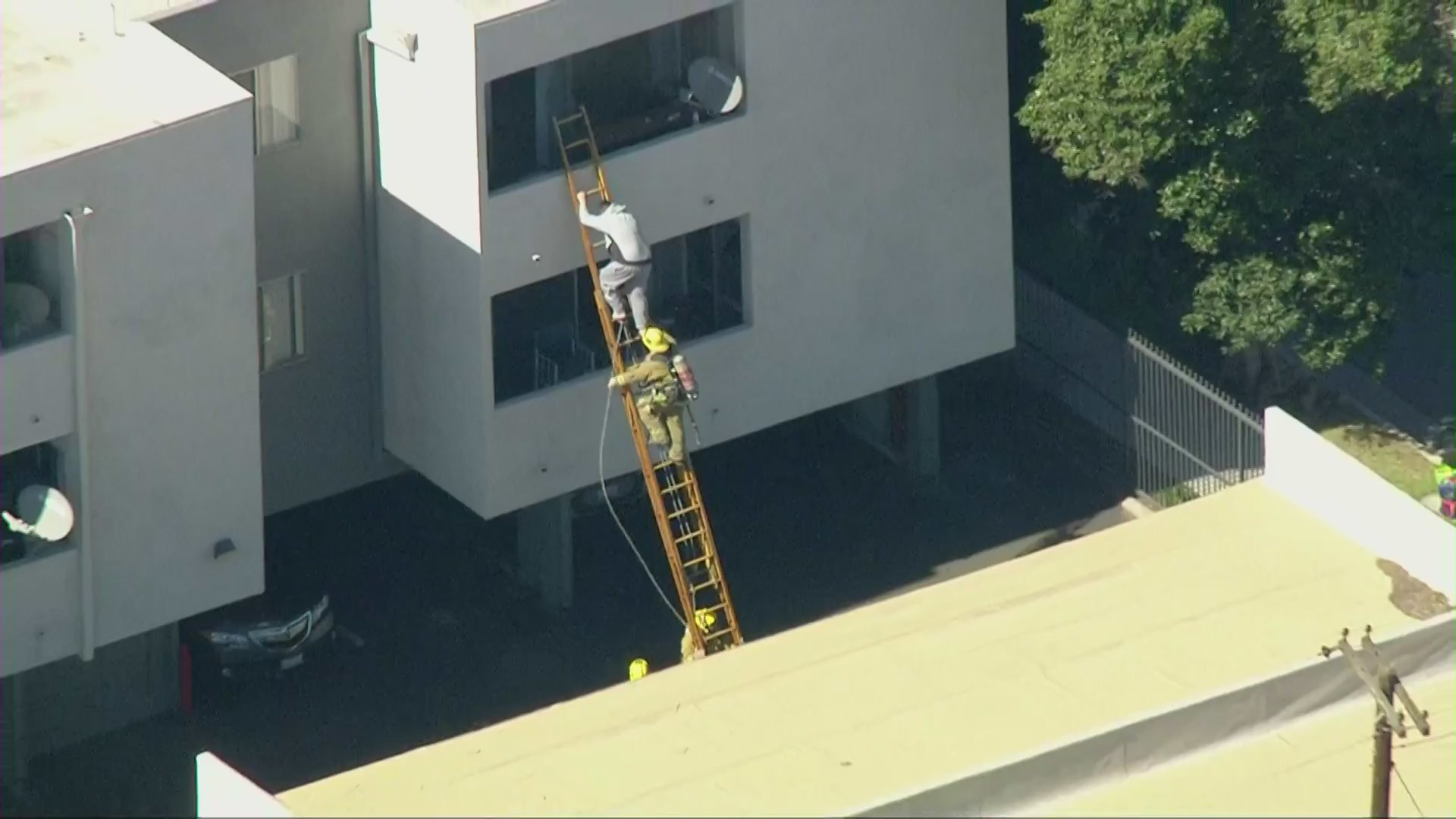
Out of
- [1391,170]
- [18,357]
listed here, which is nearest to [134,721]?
[18,357]

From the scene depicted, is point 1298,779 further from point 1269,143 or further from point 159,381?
point 1269,143

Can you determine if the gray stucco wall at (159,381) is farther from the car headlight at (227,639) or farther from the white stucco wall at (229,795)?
the white stucco wall at (229,795)

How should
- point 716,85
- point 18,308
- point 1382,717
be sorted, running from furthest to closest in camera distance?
point 716,85 < point 18,308 < point 1382,717

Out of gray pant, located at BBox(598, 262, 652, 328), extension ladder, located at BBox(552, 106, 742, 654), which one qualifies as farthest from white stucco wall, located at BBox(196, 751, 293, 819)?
gray pant, located at BBox(598, 262, 652, 328)

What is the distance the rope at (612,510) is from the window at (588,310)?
60 cm

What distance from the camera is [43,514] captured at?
34219 mm

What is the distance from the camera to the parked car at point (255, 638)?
126ft

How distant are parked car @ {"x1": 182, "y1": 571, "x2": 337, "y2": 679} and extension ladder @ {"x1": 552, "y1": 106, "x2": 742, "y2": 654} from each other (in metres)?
4.12

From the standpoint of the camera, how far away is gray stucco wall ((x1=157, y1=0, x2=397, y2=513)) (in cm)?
3647

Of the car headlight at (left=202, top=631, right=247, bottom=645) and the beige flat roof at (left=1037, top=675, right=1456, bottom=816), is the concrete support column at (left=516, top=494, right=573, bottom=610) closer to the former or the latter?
the car headlight at (left=202, top=631, right=247, bottom=645)

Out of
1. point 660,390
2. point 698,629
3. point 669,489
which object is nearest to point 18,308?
point 660,390

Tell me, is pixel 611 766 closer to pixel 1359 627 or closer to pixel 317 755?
pixel 1359 627

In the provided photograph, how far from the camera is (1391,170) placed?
4156cm

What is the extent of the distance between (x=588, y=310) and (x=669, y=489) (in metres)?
3.01
